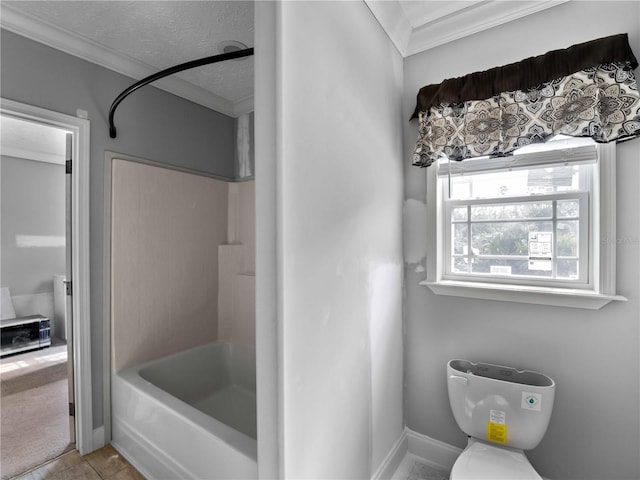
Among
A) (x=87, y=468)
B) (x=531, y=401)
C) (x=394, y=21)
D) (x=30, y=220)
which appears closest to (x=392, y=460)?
(x=531, y=401)

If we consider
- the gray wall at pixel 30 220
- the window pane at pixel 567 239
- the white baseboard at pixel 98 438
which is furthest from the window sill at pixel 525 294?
the gray wall at pixel 30 220

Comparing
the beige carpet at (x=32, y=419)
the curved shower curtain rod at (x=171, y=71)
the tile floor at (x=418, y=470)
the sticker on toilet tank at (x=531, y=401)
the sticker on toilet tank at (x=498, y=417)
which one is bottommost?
the tile floor at (x=418, y=470)

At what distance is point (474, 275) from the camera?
1.79m

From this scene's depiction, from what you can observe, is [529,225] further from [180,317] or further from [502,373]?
[180,317]

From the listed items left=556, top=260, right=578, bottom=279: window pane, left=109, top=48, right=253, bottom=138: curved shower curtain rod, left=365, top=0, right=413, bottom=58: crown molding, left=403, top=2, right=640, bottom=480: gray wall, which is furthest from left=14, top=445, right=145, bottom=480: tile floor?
left=365, top=0, right=413, bottom=58: crown molding

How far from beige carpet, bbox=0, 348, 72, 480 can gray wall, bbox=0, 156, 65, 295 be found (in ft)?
4.80

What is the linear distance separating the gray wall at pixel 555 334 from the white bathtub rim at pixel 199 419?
3.43ft

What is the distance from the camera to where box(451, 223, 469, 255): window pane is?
72.8 inches

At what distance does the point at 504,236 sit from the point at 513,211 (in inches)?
5.5

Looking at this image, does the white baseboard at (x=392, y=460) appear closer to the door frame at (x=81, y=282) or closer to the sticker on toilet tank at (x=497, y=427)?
the sticker on toilet tank at (x=497, y=427)

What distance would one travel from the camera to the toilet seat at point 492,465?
129 centimetres

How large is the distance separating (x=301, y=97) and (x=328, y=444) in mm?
1323

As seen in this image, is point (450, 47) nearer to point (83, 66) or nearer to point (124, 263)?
point (83, 66)

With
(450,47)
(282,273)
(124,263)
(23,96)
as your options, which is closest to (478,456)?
(282,273)
